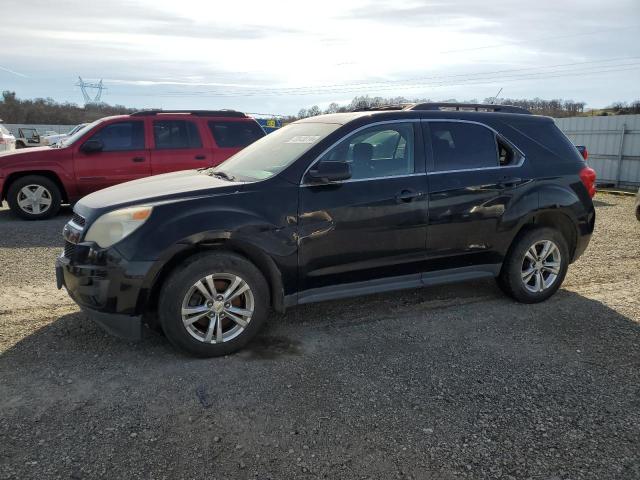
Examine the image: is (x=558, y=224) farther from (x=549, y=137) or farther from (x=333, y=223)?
(x=333, y=223)

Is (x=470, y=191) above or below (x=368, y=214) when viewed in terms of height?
above

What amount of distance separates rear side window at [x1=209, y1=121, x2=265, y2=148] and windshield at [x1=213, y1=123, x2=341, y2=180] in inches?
191

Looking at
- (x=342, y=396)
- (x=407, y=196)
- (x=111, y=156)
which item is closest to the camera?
(x=342, y=396)

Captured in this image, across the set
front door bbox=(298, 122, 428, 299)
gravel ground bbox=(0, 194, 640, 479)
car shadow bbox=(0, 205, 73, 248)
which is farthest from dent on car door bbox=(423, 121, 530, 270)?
car shadow bbox=(0, 205, 73, 248)

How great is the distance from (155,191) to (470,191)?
2701 mm

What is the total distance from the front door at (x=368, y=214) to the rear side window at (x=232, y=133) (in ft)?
19.1

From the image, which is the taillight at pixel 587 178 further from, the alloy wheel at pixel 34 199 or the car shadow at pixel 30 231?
the alloy wheel at pixel 34 199

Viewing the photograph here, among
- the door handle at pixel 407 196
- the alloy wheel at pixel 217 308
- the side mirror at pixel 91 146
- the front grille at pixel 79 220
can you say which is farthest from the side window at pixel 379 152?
the side mirror at pixel 91 146

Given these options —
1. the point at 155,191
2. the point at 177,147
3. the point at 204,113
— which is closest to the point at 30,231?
the point at 177,147

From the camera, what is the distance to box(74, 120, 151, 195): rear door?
898 cm

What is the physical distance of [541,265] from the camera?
16.4 feet

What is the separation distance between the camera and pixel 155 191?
3990mm

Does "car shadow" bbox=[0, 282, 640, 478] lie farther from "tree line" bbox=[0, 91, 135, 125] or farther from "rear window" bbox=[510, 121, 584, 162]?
"tree line" bbox=[0, 91, 135, 125]

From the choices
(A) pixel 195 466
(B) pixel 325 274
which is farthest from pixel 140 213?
(A) pixel 195 466
